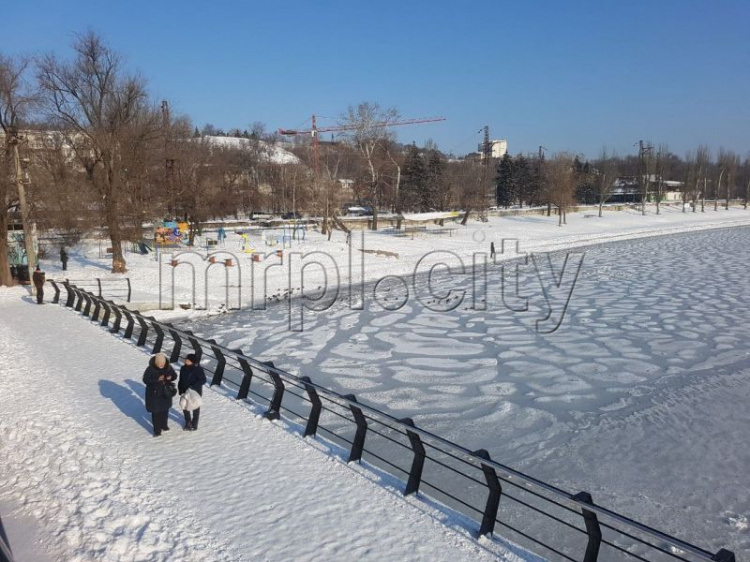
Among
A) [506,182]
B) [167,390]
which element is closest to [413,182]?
[506,182]

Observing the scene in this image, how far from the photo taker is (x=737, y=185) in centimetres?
14125

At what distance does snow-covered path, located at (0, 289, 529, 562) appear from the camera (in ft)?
19.2

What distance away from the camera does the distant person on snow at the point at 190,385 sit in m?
8.80

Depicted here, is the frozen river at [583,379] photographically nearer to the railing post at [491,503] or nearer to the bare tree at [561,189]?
the railing post at [491,503]

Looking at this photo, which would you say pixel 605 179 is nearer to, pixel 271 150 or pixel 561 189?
pixel 561 189

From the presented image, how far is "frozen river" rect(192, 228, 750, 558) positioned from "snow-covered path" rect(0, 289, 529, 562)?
111 inches

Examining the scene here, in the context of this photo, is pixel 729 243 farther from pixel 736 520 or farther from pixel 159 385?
pixel 159 385

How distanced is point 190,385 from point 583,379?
8.50m

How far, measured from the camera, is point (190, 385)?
882cm

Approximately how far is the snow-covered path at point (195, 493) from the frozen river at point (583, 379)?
282 centimetres

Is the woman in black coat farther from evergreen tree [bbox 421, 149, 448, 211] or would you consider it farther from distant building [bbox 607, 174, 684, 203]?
distant building [bbox 607, 174, 684, 203]

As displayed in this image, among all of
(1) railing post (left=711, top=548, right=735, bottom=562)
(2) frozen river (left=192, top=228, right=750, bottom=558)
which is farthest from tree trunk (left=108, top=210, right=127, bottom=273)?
(1) railing post (left=711, top=548, right=735, bottom=562)

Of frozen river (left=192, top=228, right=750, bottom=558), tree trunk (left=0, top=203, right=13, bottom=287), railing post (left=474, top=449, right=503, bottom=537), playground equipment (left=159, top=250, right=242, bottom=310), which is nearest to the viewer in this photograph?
railing post (left=474, top=449, right=503, bottom=537)

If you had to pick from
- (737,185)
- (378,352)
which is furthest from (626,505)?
(737,185)
